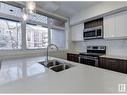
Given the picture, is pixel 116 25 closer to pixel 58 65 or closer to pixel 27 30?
pixel 58 65

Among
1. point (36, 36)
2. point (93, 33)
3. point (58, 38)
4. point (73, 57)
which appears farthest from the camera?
point (58, 38)

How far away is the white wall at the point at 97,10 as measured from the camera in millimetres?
2572

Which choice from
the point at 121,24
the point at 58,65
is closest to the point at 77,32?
the point at 121,24

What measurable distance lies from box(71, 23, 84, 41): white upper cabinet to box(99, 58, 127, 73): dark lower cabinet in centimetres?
146

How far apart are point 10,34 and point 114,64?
3083 mm

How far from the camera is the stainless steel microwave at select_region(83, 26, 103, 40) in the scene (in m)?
3.19

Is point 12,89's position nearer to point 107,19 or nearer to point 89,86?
point 89,86

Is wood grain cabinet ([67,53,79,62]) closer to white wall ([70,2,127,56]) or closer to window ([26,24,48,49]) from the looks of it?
white wall ([70,2,127,56])

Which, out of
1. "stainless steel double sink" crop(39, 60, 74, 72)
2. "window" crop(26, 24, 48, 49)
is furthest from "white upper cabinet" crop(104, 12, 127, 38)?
"window" crop(26, 24, 48, 49)

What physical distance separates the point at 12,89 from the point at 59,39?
12.7 ft

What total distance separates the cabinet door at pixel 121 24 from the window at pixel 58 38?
7.82 ft

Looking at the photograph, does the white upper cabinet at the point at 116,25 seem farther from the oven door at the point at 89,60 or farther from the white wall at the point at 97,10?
the oven door at the point at 89,60

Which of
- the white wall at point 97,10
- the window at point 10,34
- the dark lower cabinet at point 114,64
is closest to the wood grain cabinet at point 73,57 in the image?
the dark lower cabinet at point 114,64

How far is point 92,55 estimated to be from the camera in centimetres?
320
